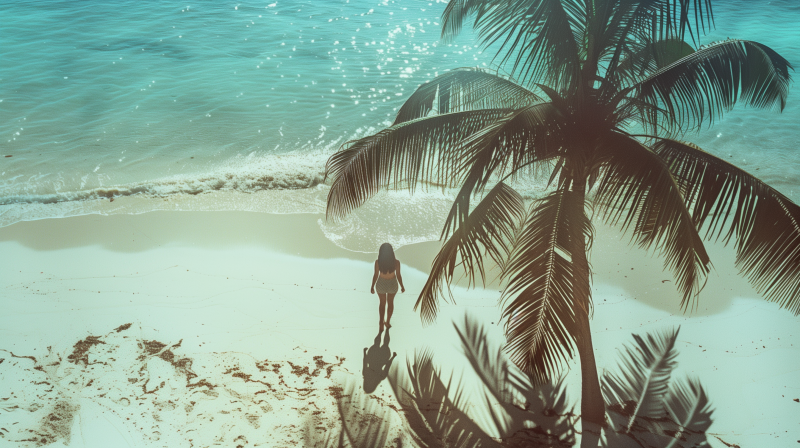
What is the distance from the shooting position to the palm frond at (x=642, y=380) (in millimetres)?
5816

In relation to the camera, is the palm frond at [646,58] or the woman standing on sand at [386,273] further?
the woman standing on sand at [386,273]

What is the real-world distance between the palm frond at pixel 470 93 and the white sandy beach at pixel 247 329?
291cm

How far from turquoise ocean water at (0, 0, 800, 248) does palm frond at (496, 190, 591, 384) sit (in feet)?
16.8

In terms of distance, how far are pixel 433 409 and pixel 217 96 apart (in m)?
13.3

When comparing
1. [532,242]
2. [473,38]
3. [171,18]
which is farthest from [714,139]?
[171,18]

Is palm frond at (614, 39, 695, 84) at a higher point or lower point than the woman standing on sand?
higher

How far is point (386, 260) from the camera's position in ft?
21.9

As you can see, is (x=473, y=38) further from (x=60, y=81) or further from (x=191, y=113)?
(x=60, y=81)

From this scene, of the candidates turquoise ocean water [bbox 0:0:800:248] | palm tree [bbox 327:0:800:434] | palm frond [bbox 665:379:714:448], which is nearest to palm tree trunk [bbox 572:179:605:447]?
palm tree [bbox 327:0:800:434]

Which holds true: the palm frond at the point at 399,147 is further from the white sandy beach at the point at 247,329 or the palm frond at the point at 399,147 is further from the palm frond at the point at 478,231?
the white sandy beach at the point at 247,329

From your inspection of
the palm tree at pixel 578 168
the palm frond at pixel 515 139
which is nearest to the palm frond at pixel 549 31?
the palm tree at pixel 578 168

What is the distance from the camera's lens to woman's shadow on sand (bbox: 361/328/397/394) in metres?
6.15

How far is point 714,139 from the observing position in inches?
571

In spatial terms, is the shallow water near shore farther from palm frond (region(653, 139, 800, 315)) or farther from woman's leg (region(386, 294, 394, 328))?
palm frond (region(653, 139, 800, 315))
